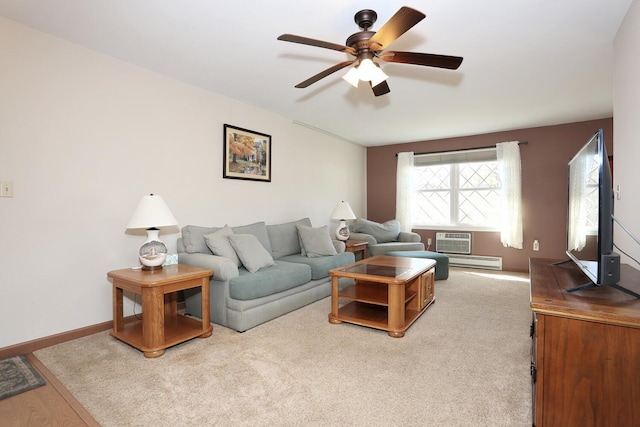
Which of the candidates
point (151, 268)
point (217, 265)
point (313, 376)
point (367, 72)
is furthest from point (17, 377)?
point (367, 72)

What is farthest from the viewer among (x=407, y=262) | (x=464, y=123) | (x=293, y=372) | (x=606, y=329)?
(x=464, y=123)

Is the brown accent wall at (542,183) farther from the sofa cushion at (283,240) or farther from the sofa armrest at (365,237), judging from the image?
the sofa cushion at (283,240)

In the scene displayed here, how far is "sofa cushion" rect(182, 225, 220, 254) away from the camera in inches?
120

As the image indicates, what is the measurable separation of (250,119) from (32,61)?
2.08m

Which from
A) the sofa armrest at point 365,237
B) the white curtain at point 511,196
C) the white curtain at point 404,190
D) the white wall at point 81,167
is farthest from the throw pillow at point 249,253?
the white curtain at point 511,196

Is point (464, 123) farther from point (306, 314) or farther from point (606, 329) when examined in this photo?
point (606, 329)

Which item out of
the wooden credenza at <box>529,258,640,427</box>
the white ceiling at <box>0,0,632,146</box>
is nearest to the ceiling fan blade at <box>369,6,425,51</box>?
the white ceiling at <box>0,0,632,146</box>

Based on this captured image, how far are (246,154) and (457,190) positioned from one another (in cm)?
387

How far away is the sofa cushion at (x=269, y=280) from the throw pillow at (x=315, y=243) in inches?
22.0

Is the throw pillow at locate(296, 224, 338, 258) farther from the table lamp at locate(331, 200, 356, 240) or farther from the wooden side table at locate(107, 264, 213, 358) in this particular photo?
the wooden side table at locate(107, 264, 213, 358)

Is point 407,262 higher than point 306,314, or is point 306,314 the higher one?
point 407,262

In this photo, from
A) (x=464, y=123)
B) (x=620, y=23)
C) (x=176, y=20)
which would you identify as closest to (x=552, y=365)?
(x=620, y=23)

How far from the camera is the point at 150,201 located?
252 cm

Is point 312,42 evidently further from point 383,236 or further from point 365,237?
point 383,236
